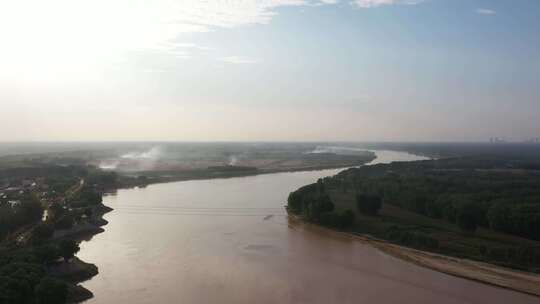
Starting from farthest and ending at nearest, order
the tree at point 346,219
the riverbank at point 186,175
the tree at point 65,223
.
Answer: the riverbank at point 186,175 → the tree at point 346,219 → the tree at point 65,223

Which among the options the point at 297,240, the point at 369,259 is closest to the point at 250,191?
the point at 297,240

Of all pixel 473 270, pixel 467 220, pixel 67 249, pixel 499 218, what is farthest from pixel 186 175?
pixel 473 270

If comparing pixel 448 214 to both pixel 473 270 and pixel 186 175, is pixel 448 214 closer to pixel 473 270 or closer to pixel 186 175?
pixel 473 270

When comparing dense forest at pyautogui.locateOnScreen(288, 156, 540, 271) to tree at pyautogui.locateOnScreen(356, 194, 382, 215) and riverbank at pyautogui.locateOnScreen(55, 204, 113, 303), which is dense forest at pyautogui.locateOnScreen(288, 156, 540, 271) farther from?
riverbank at pyautogui.locateOnScreen(55, 204, 113, 303)

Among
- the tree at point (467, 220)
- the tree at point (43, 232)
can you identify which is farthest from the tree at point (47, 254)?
the tree at point (467, 220)

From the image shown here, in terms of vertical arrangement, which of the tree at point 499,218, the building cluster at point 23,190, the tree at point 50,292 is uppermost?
the tree at point 499,218

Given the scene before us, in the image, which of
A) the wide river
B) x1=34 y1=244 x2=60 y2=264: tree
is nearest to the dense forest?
the wide river

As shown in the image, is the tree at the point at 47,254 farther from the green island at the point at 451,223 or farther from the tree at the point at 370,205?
the tree at the point at 370,205
